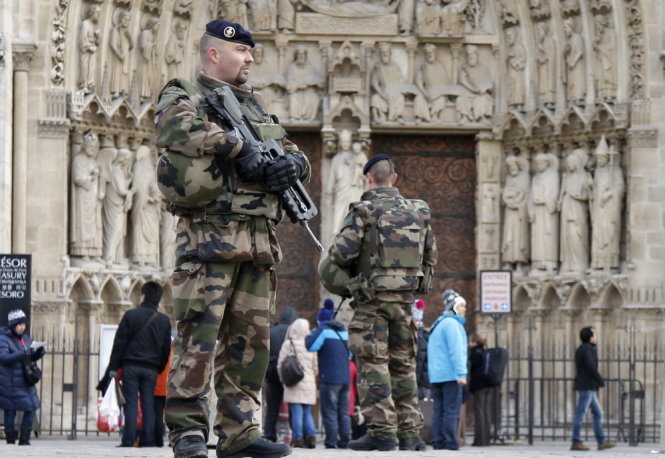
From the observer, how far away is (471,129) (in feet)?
73.4

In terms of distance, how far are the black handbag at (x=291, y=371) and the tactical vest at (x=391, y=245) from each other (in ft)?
16.6

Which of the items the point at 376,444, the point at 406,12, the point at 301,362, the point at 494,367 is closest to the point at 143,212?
the point at 406,12

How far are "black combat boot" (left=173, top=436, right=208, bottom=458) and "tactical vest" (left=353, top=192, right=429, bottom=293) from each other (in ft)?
12.7

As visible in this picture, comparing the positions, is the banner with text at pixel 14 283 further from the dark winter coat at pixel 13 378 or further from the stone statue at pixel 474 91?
the stone statue at pixel 474 91

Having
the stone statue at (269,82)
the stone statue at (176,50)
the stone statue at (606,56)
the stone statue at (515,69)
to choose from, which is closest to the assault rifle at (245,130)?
the stone statue at (606,56)

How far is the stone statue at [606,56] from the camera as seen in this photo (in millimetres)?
20844

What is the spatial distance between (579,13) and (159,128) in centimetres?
1465

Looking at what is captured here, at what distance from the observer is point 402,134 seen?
22797mm

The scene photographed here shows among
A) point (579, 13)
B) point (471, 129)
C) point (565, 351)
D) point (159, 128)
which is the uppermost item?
point (579, 13)

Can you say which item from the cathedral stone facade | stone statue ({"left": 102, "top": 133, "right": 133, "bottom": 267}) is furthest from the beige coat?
stone statue ({"left": 102, "top": 133, "right": 133, "bottom": 267})

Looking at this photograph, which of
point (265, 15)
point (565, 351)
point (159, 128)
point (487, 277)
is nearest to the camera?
point (159, 128)

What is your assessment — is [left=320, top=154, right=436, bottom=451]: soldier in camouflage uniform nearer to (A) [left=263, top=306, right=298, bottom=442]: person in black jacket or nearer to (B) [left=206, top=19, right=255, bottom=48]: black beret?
(B) [left=206, top=19, right=255, bottom=48]: black beret

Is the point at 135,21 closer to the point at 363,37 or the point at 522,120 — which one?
the point at 363,37

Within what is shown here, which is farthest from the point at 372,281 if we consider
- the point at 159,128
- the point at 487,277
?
the point at 487,277
